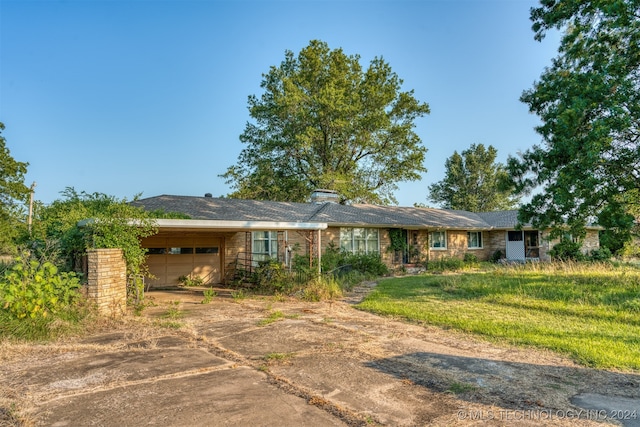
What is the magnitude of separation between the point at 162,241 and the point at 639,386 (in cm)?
1441

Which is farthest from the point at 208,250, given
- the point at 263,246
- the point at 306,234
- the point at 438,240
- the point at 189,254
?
the point at 438,240

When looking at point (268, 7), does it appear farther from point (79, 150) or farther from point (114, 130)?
point (79, 150)

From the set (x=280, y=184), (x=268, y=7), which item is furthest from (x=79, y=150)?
(x=280, y=184)

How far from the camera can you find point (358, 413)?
3740 millimetres

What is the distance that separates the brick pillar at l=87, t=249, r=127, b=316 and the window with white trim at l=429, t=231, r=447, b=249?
57.9 feet

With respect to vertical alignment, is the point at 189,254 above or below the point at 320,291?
above

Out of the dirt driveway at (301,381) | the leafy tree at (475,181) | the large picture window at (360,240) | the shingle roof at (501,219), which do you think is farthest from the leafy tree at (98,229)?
the leafy tree at (475,181)

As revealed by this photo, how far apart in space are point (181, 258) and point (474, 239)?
60.0ft

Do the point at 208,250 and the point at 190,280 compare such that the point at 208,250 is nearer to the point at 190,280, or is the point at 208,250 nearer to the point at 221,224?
the point at 190,280

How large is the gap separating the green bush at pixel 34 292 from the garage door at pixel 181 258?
7.31m

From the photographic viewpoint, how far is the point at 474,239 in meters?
25.0

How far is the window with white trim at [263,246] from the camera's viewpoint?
16.6m

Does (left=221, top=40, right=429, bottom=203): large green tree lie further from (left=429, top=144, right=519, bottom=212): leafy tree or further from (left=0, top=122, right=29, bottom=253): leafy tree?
(left=0, top=122, right=29, bottom=253): leafy tree

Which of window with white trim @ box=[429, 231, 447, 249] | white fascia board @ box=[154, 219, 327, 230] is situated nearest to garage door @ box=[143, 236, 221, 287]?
white fascia board @ box=[154, 219, 327, 230]
